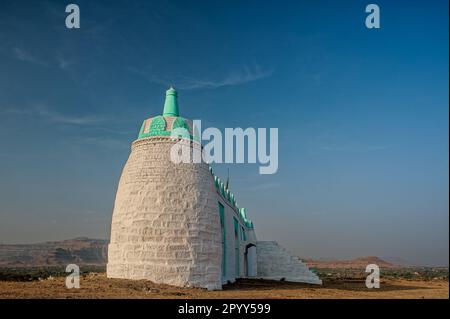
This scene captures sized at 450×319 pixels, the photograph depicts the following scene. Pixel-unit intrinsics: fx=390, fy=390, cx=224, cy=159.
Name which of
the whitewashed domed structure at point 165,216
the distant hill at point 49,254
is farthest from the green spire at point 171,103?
the distant hill at point 49,254

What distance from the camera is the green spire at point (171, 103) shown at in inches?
853

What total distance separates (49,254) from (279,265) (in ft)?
268

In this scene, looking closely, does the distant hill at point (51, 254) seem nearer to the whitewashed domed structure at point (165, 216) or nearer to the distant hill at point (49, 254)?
the distant hill at point (49, 254)

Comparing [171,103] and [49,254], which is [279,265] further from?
[49,254]

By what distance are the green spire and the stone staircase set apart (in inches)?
704

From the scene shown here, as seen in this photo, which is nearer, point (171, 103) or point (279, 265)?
point (171, 103)

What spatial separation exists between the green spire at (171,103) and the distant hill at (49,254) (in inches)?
2941

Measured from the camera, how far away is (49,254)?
322ft

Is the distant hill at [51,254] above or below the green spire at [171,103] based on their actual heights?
below

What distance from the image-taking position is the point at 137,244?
18.4 metres

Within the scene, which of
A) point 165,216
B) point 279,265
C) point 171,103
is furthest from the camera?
point 279,265

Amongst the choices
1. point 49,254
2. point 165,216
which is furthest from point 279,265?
point 49,254
